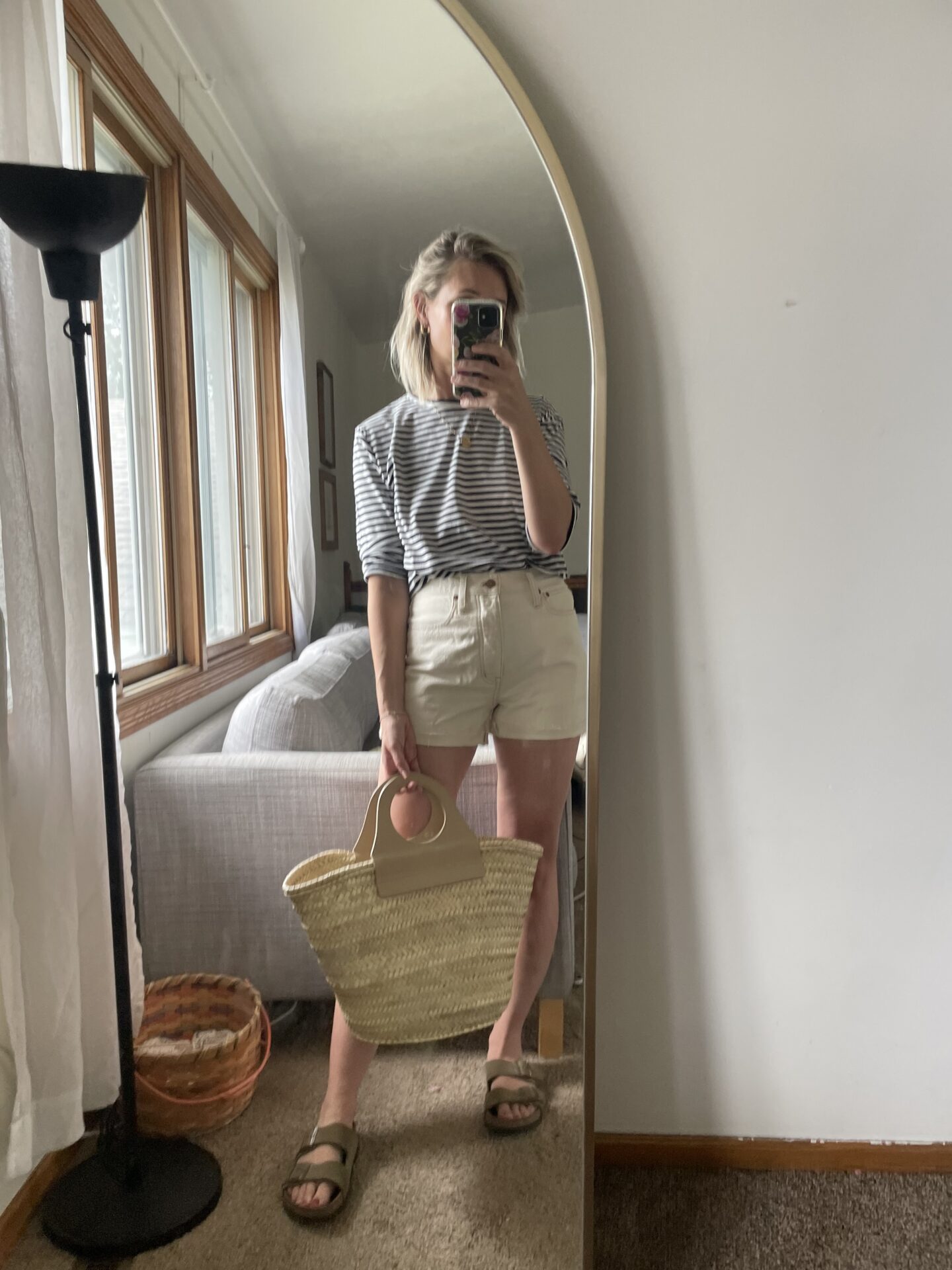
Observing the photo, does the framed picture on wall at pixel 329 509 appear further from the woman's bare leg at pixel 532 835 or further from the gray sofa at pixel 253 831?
the woman's bare leg at pixel 532 835

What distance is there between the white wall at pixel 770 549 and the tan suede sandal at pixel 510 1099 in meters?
0.17

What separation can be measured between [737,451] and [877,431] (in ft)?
0.65

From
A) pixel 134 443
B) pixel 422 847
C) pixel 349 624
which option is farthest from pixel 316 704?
pixel 134 443

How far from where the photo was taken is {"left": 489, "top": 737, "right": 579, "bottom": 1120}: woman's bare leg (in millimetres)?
1123

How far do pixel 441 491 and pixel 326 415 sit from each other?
190 millimetres

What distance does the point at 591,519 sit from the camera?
3.59 feet

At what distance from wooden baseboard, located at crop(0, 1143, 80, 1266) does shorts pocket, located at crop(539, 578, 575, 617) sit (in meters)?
1.02

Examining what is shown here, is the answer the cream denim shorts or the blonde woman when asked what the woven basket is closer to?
the blonde woman

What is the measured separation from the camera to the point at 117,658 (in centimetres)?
116

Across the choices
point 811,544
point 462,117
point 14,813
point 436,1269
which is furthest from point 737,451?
point 436,1269

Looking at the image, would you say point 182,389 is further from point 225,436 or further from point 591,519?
point 591,519

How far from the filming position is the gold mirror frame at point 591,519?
3.41 feet

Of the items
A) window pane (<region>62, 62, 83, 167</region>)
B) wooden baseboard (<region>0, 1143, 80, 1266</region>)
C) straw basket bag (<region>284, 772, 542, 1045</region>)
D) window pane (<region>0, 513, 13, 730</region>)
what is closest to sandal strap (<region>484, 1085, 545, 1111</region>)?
straw basket bag (<region>284, 772, 542, 1045</region>)

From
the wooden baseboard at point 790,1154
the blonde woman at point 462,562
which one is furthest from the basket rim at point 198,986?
the wooden baseboard at point 790,1154
